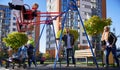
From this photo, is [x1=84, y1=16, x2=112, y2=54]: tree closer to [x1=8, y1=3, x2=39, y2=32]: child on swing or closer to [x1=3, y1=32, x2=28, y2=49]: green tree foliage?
[x1=3, y1=32, x2=28, y2=49]: green tree foliage

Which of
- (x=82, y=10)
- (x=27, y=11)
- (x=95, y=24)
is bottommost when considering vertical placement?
(x=95, y=24)

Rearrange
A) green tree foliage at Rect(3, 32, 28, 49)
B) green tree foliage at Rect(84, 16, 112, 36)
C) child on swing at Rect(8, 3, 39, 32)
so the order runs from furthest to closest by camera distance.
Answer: green tree foliage at Rect(3, 32, 28, 49) → green tree foliage at Rect(84, 16, 112, 36) → child on swing at Rect(8, 3, 39, 32)

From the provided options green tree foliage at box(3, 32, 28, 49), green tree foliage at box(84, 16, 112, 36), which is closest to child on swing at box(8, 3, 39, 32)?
green tree foliage at box(84, 16, 112, 36)

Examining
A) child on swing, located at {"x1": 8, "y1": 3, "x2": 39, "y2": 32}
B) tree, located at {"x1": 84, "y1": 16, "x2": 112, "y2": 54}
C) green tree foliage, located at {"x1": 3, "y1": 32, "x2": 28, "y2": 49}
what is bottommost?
green tree foliage, located at {"x1": 3, "y1": 32, "x2": 28, "y2": 49}

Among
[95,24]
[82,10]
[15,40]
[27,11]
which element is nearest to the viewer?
[27,11]

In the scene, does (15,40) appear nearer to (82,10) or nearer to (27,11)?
(27,11)

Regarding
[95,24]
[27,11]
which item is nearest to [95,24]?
[95,24]

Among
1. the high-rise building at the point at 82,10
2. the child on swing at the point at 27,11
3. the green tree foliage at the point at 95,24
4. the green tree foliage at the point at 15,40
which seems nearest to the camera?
the child on swing at the point at 27,11

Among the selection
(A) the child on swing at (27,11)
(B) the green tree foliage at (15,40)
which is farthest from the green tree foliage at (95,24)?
(A) the child on swing at (27,11)

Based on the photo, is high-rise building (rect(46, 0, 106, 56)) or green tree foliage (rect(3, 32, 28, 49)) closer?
green tree foliage (rect(3, 32, 28, 49))

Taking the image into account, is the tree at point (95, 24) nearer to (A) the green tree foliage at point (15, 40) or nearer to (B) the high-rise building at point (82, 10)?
(A) the green tree foliage at point (15, 40)

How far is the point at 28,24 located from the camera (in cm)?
1321

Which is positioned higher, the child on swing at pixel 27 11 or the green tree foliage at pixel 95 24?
the child on swing at pixel 27 11

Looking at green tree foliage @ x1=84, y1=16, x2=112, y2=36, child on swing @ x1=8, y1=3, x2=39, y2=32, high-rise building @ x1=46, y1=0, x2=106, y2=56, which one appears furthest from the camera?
high-rise building @ x1=46, y1=0, x2=106, y2=56
